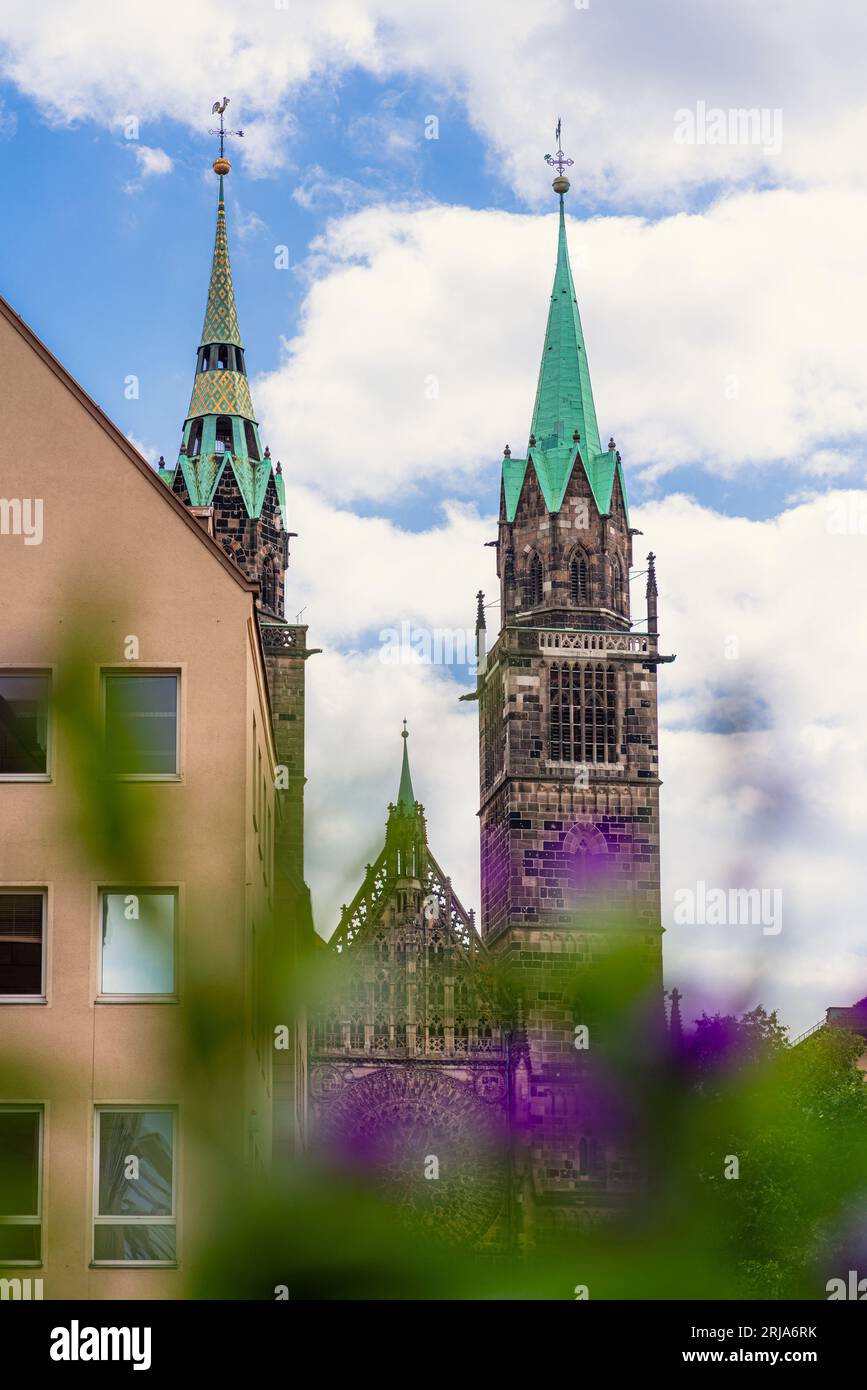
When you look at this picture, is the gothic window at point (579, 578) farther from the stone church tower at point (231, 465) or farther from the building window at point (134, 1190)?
the building window at point (134, 1190)

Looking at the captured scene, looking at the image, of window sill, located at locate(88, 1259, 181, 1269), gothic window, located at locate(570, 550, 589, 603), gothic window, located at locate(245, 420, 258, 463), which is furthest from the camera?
gothic window, located at locate(245, 420, 258, 463)

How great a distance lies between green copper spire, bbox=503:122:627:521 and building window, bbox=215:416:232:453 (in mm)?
9836

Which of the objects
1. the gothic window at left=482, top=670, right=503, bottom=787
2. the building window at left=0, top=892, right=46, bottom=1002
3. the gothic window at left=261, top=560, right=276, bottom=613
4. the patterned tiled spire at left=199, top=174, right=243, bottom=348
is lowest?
the building window at left=0, top=892, right=46, bottom=1002

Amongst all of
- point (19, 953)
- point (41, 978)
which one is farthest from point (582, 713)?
point (41, 978)

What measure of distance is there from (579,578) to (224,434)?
13.2 m

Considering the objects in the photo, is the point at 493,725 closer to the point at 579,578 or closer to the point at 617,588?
the point at 579,578

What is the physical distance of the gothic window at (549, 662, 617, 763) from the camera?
220 feet

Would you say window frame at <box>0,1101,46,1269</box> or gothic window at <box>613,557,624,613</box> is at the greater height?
gothic window at <box>613,557,624,613</box>

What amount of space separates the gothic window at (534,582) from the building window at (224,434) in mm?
11146

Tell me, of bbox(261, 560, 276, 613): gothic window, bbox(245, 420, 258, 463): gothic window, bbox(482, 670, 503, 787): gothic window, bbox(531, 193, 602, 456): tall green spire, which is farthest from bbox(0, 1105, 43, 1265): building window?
bbox(531, 193, 602, 456): tall green spire

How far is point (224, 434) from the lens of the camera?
233 feet

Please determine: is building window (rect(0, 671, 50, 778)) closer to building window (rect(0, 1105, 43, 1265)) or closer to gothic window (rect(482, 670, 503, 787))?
building window (rect(0, 1105, 43, 1265))

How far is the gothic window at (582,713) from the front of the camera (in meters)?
66.9

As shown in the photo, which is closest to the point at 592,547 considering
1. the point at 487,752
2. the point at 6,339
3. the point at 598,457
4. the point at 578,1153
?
the point at 598,457
